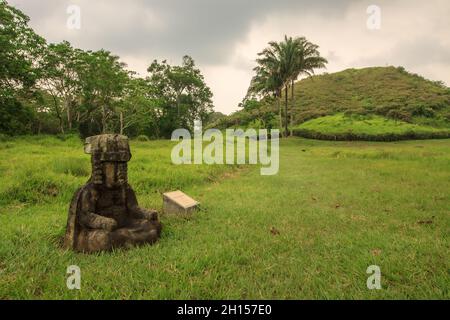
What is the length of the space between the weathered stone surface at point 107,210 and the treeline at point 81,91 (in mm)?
14572

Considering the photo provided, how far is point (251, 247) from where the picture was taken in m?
3.99

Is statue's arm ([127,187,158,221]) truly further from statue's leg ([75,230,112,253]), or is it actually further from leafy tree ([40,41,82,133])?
leafy tree ([40,41,82,133])

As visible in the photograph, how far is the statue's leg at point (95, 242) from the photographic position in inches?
150

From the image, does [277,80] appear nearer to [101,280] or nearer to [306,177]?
[306,177]

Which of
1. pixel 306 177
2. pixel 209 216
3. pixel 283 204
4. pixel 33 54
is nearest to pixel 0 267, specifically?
pixel 209 216

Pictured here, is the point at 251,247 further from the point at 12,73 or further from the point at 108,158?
the point at 12,73

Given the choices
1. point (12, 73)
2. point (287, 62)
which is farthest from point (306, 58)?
point (12, 73)

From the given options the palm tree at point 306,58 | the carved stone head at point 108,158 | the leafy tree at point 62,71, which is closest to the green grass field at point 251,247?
the carved stone head at point 108,158

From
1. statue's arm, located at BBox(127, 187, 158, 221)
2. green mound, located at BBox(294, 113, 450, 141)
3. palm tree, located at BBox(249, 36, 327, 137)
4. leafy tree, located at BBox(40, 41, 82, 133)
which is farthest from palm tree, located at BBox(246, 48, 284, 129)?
statue's arm, located at BBox(127, 187, 158, 221)

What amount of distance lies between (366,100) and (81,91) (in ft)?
141

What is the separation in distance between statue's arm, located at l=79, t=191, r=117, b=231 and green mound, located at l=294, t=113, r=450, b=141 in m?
29.3

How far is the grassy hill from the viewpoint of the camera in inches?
1443

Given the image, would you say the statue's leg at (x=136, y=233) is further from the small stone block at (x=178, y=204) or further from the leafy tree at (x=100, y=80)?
the leafy tree at (x=100, y=80)

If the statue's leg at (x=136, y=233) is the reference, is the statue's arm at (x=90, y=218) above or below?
above
